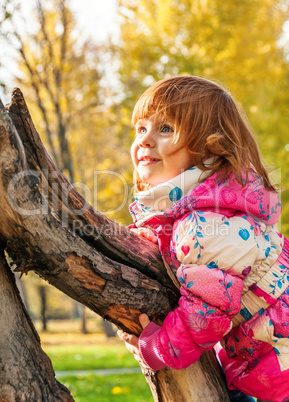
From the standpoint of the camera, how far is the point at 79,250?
5.29 feet

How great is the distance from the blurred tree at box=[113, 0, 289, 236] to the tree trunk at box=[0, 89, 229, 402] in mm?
6293

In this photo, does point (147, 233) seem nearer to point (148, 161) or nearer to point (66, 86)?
point (148, 161)

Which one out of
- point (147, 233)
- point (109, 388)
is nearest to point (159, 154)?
point (147, 233)

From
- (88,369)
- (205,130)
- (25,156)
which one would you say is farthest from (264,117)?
(25,156)

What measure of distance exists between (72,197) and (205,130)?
657 millimetres

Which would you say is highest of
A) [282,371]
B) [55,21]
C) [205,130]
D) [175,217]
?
[55,21]

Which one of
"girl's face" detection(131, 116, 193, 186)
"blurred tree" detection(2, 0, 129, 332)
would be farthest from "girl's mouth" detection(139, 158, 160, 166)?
"blurred tree" detection(2, 0, 129, 332)

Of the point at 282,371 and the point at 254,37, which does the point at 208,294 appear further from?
the point at 254,37

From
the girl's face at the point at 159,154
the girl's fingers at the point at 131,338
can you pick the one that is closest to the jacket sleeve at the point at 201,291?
the girl's fingers at the point at 131,338

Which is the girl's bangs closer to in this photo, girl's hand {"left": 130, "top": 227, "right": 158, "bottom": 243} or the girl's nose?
the girl's nose

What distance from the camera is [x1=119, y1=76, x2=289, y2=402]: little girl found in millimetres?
1675

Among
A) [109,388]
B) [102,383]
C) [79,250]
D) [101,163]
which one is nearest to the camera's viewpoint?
[79,250]

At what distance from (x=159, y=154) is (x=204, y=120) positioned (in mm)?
251

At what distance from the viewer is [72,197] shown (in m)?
1.75
